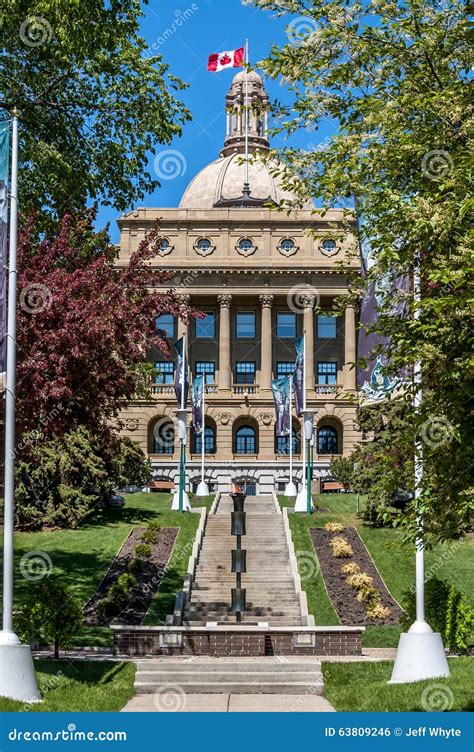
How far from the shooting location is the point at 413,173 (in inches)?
568

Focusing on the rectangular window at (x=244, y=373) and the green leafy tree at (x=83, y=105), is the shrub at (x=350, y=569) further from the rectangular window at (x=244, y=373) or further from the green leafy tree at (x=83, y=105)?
the rectangular window at (x=244, y=373)

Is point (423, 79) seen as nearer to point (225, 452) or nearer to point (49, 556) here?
point (49, 556)

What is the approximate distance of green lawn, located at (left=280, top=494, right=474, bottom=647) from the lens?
2975 centimetres

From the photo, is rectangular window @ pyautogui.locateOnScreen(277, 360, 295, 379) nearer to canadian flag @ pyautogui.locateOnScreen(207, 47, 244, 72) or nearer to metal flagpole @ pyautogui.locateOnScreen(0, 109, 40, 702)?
canadian flag @ pyautogui.locateOnScreen(207, 47, 244, 72)

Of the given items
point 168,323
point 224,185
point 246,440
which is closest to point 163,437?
point 246,440

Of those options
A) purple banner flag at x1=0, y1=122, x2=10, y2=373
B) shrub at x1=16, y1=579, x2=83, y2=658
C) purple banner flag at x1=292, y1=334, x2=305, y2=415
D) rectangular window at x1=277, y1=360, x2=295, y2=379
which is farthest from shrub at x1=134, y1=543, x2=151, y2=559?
rectangular window at x1=277, y1=360, x2=295, y2=379

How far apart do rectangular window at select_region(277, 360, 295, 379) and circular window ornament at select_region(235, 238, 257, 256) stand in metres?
8.36

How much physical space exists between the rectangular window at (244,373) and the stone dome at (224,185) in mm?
23998

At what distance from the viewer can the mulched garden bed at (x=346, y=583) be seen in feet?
99.9

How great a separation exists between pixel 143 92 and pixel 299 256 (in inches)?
2056

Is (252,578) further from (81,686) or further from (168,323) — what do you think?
(168,323)

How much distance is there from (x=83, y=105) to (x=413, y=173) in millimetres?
14311

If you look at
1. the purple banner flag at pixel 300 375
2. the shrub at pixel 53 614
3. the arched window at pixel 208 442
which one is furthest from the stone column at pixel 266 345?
the shrub at pixel 53 614

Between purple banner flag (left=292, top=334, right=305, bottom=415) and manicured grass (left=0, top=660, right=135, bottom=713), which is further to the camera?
purple banner flag (left=292, top=334, right=305, bottom=415)
